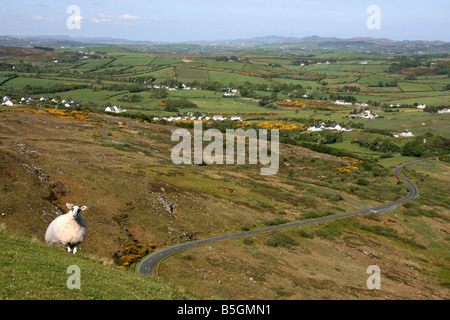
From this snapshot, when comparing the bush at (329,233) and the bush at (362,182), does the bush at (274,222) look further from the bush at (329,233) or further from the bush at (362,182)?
the bush at (362,182)

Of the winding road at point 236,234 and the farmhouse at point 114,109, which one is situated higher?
the farmhouse at point 114,109

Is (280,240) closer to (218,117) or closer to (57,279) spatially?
(57,279)

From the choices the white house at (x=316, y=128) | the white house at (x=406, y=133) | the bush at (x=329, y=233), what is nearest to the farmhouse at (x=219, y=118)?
the white house at (x=316, y=128)

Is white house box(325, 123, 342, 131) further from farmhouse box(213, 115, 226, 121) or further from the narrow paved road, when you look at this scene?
the narrow paved road

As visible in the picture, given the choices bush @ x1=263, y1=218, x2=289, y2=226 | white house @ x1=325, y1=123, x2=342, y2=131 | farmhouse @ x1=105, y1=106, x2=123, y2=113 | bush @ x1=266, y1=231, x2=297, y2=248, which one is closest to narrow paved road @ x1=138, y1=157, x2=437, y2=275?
bush @ x1=263, y1=218, x2=289, y2=226

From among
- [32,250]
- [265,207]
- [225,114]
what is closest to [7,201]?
[32,250]
